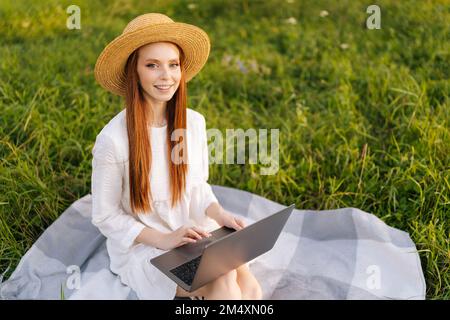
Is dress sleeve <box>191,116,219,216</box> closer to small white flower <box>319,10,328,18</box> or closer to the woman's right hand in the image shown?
the woman's right hand

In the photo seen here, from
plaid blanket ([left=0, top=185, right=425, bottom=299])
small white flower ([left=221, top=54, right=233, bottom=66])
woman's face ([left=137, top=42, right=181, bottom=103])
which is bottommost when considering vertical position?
plaid blanket ([left=0, top=185, right=425, bottom=299])

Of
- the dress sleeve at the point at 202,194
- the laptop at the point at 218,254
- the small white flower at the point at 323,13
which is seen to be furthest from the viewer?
the small white flower at the point at 323,13

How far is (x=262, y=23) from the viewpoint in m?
4.67

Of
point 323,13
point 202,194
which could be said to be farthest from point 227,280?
point 323,13

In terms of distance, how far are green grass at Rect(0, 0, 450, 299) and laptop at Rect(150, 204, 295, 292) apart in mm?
790

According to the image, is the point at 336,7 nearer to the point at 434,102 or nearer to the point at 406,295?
the point at 434,102

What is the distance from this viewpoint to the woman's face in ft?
7.08

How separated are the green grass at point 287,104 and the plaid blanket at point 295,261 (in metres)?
0.13

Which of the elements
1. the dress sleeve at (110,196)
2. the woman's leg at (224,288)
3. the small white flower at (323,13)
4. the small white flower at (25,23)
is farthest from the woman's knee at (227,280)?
the small white flower at (25,23)

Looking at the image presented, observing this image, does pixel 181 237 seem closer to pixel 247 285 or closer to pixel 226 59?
pixel 247 285

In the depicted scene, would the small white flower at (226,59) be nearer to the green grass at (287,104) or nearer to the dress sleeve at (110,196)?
the green grass at (287,104)

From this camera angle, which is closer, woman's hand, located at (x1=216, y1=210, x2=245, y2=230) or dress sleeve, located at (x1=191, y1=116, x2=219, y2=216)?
woman's hand, located at (x1=216, y1=210, x2=245, y2=230)

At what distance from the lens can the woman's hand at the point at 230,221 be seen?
2334 millimetres

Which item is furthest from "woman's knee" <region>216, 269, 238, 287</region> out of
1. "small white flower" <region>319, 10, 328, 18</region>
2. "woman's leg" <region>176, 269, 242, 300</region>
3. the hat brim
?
"small white flower" <region>319, 10, 328, 18</region>
